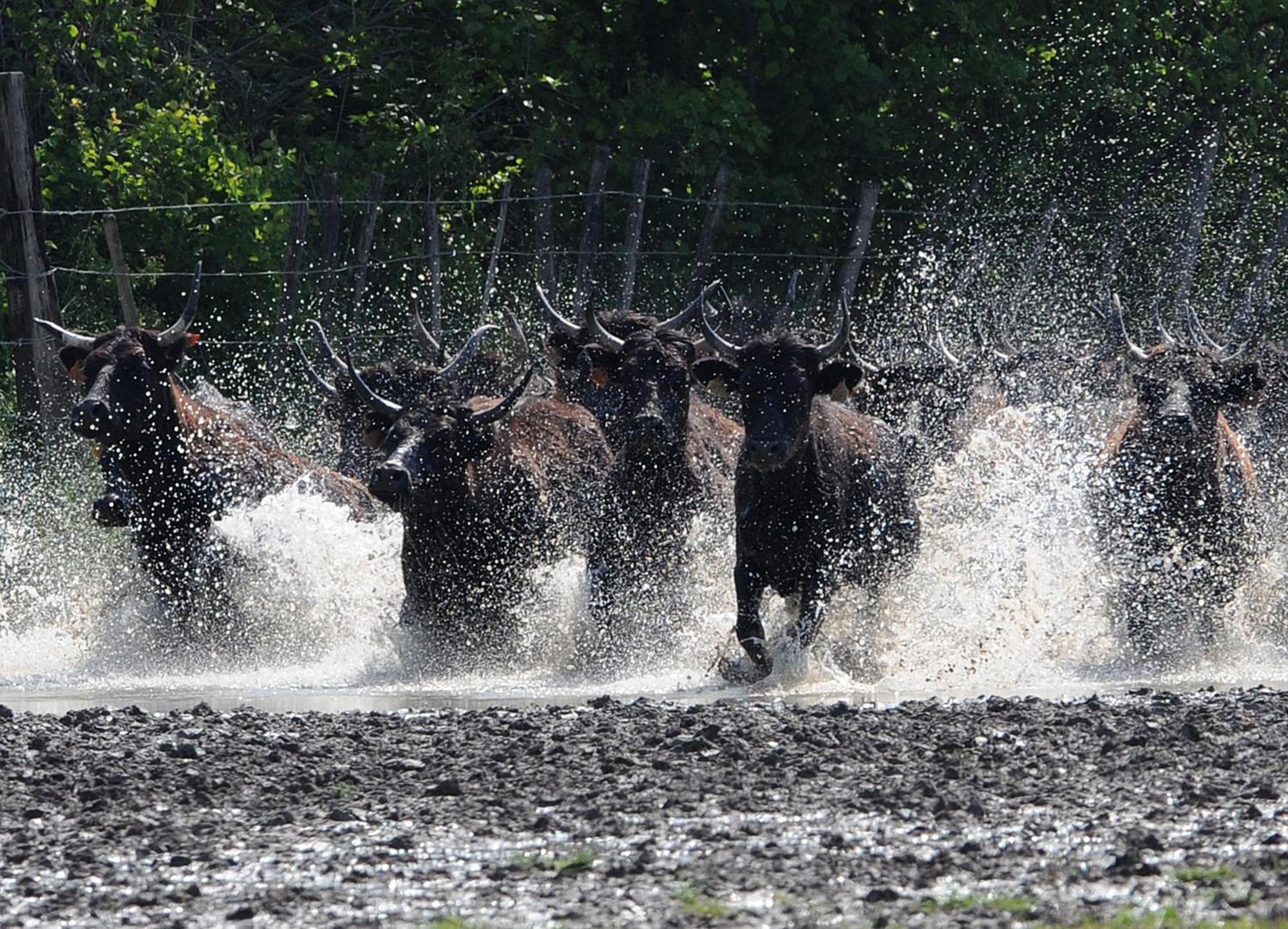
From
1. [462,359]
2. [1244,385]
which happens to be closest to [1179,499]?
[1244,385]

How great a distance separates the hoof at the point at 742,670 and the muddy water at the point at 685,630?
0.21 feet

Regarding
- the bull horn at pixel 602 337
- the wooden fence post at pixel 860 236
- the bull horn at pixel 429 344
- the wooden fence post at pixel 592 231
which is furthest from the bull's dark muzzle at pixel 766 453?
the wooden fence post at pixel 860 236

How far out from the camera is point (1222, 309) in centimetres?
2220

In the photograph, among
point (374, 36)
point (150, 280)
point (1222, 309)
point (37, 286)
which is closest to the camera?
point (37, 286)

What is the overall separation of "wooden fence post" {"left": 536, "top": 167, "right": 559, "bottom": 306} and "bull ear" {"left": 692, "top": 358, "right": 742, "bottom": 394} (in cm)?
599

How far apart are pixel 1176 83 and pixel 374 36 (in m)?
7.38

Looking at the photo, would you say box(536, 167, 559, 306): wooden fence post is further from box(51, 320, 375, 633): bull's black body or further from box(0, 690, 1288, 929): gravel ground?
box(0, 690, 1288, 929): gravel ground

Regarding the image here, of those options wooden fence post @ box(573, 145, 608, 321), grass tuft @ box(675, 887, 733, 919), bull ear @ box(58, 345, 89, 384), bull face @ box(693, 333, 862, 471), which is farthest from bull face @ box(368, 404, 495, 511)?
grass tuft @ box(675, 887, 733, 919)

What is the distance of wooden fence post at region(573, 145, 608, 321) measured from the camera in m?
18.4

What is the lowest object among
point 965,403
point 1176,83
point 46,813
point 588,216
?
point 46,813

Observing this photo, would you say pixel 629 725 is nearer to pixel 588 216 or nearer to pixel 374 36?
pixel 588 216

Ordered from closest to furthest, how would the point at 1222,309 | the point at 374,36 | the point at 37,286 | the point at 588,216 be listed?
the point at 37,286 → the point at 588,216 → the point at 1222,309 → the point at 374,36

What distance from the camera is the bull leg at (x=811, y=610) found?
39.7ft

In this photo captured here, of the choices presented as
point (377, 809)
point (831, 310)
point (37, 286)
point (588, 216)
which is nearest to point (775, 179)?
point (831, 310)
